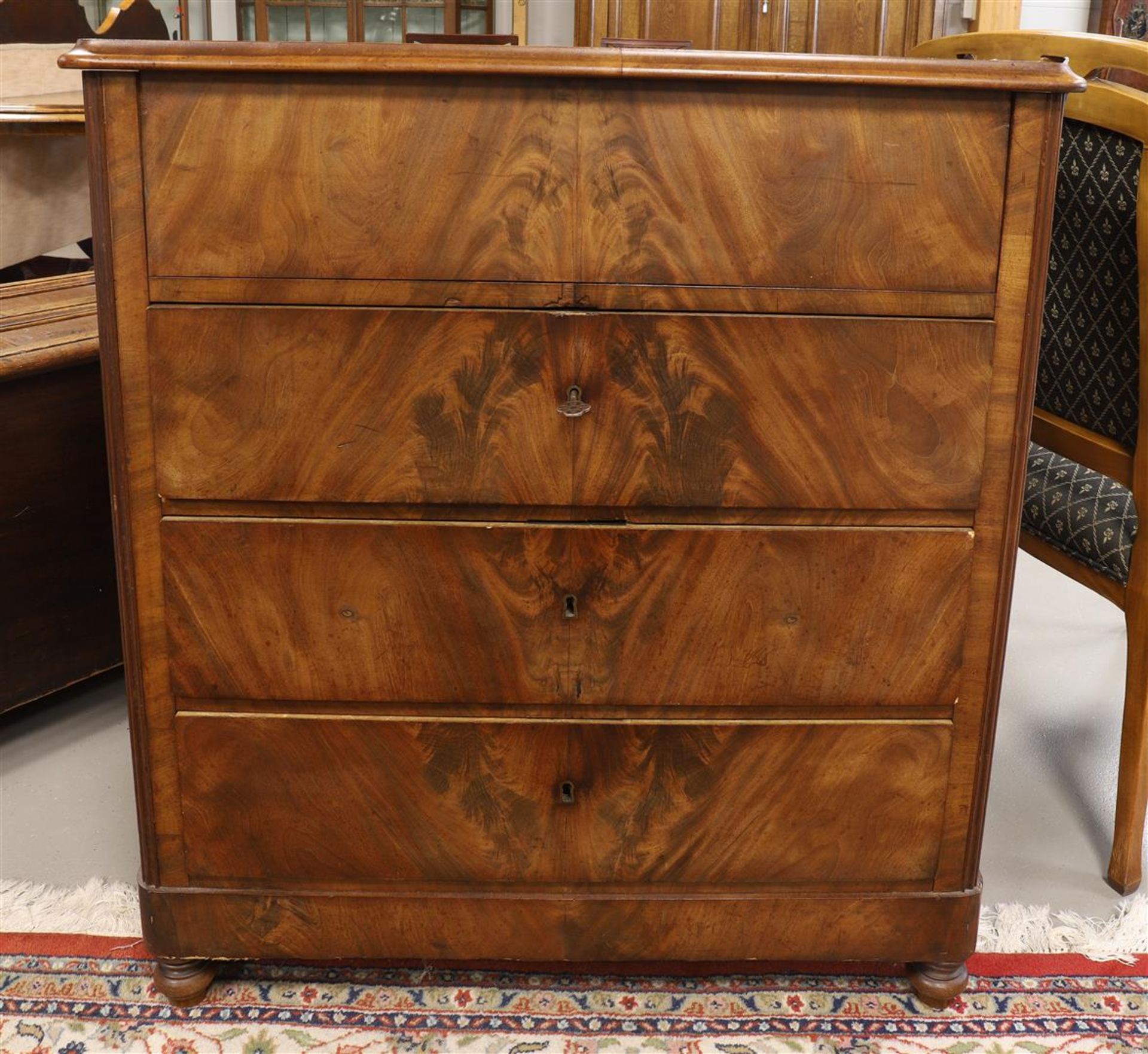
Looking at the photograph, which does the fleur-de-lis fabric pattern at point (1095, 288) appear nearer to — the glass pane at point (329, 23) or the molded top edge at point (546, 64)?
the molded top edge at point (546, 64)

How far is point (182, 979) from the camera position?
153 centimetres

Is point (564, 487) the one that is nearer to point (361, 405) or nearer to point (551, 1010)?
point (361, 405)

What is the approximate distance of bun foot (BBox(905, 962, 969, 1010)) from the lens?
60.3 inches

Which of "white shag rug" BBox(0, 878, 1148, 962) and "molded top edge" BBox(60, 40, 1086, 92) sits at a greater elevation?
"molded top edge" BBox(60, 40, 1086, 92)

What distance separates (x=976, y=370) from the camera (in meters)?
1.30

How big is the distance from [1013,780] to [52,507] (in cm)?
164

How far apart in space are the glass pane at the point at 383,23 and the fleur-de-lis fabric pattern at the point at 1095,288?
3391 millimetres

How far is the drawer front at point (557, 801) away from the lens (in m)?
1.42

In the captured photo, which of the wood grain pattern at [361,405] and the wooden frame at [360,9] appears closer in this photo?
the wood grain pattern at [361,405]

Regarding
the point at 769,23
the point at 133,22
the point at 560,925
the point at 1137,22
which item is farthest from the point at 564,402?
the point at 1137,22

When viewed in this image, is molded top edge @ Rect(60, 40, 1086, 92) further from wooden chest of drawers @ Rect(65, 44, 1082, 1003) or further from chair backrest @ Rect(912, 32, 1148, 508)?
chair backrest @ Rect(912, 32, 1148, 508)

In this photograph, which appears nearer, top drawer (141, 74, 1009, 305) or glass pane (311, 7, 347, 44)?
top drawer (141, 74, 1009, 305)

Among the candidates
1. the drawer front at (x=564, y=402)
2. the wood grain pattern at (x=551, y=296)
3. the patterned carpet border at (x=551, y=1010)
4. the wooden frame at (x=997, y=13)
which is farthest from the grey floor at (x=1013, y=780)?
the wooden frame at (x=997, y=13)

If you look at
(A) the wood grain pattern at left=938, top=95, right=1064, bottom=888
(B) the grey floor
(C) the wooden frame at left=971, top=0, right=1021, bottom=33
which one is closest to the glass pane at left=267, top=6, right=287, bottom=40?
(C) the wooden frame at left=971, top=0, right=1021, bottom=33
